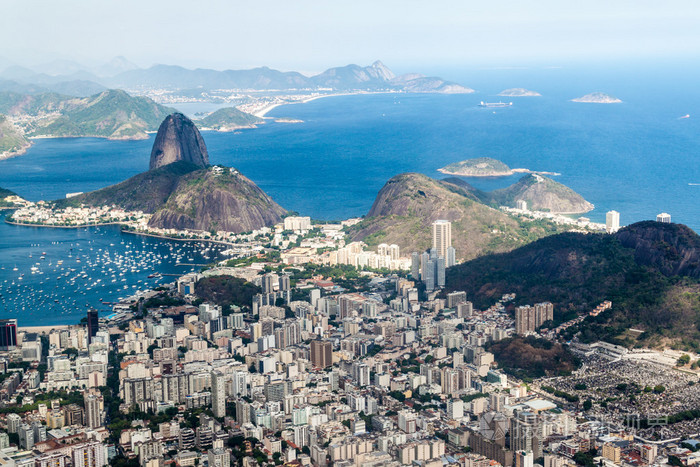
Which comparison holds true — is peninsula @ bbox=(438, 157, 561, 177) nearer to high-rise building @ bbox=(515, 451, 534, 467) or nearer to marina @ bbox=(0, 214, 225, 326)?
marina @ bbox=(0, 214, 225, 326)

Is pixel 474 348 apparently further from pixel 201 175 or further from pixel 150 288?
pixel 201 175

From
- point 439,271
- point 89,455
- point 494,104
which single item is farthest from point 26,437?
point 494,104

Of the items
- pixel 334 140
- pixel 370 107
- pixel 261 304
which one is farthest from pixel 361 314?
pixel 370 107

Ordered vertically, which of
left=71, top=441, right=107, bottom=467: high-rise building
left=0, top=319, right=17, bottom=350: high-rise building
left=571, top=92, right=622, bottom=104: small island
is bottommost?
left=71, top=441, right=107, bottom=467: high-rise building

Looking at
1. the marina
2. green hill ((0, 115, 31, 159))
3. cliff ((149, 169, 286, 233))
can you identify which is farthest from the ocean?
cliff ((149, 169, 286, 233))

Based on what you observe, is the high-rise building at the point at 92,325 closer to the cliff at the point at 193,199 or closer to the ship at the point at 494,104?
the cliff at the point at 193,199

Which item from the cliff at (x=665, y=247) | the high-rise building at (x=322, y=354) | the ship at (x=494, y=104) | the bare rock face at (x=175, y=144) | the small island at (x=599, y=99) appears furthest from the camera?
the ship at (x=494, y=104)

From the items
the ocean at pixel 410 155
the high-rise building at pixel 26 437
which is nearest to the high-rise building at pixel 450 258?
the ocean at pixel 410 155
